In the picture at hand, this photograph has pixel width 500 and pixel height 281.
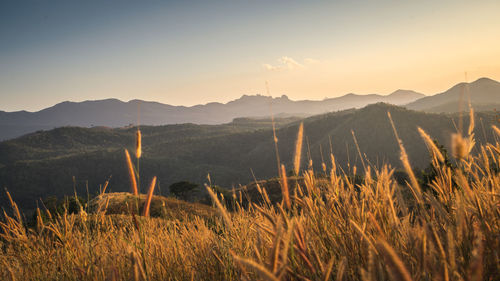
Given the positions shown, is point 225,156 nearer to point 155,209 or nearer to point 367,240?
point 155,209

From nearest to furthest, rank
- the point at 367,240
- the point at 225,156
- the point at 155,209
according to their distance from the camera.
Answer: the point at 367,240, the point at 155,209, the point at 225,156

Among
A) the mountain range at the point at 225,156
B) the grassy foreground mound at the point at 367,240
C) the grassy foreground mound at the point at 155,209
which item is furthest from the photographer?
the mountain range at the point at 225,156

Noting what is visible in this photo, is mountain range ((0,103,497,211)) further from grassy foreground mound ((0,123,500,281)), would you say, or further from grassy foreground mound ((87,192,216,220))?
grassy foreground mound ((0,123,500,281))

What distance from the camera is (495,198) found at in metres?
1.53

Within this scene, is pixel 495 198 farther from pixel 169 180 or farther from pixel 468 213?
pixel 169 180

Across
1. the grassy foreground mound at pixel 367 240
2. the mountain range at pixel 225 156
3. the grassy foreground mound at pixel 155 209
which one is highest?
the grassy foreground mound at pixel 367 240

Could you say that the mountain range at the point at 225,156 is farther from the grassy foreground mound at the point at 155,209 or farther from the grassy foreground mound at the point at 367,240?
the grassy foreground mound at the point at 367,240

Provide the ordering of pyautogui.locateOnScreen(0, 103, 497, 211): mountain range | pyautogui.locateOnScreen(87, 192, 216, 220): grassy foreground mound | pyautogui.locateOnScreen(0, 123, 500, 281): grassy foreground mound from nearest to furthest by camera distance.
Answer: pyautogui.locateOnScreen(0, 123, 500, 281): grassy foreground mound < pyautogui.locateOnScreen(87, 192, 216, 220): grassy foreground mound < pyautogui.locateOnScreen(0, 103, 497, 211): mountain range

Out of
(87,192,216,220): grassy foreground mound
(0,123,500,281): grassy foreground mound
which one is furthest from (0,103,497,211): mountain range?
(0,123,500,281): grassy foreground mound

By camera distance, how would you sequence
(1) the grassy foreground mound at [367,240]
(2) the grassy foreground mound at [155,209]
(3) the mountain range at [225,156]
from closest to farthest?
(1) the grassy foreground mound at [367,240] → (2) the grassy foreground mound at [155,209] → (3) the mountain range at [225,156]

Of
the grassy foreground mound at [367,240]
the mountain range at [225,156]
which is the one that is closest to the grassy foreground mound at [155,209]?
the grassy foreground mound at [367,240]

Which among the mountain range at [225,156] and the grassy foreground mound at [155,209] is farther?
the mountain range at [225,156]

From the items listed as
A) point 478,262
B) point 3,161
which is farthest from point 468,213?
point 3,161

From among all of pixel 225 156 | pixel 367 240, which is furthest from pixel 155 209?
pixel 225 156
